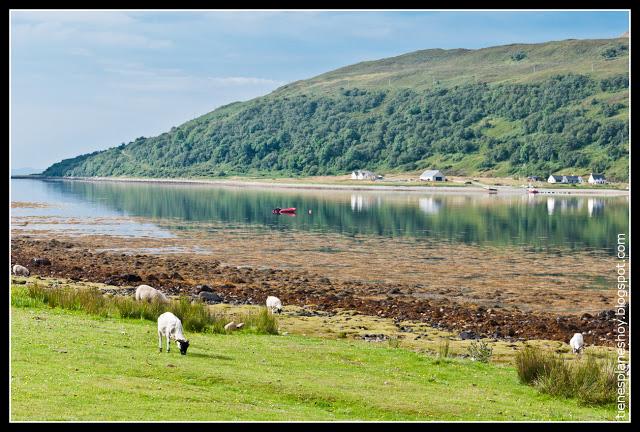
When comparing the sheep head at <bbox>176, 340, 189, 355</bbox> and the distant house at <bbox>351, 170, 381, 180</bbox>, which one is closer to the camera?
the sheep head at <bbox>176, 340, 189, 355</bbox>

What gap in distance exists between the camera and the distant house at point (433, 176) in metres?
161

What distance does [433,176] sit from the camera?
16162 cm

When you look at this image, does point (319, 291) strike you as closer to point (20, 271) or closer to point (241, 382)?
point (20, 271)

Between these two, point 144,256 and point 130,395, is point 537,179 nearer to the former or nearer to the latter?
point 144,256

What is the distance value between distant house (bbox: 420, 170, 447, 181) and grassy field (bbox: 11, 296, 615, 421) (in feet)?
473

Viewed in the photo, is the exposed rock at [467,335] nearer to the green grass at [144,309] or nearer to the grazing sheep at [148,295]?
the green grass at [144,309]

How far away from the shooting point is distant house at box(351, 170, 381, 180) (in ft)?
568

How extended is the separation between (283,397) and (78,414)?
366 centimetres

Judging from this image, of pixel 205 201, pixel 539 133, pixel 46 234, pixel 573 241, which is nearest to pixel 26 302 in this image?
pixel 46 234

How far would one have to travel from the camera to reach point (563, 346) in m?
22.2

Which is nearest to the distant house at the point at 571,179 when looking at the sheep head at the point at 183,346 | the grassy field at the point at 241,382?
the grassy field at the point at 241,382

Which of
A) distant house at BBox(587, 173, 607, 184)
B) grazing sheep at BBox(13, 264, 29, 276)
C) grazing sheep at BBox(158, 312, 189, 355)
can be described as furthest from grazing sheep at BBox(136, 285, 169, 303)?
distant house at BBox(587, 173, 607, 184)

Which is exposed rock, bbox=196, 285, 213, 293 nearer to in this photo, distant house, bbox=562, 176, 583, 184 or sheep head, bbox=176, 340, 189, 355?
sheep head, bbox=176, 340, 189, 355

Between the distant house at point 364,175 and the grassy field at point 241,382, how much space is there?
155 meters
